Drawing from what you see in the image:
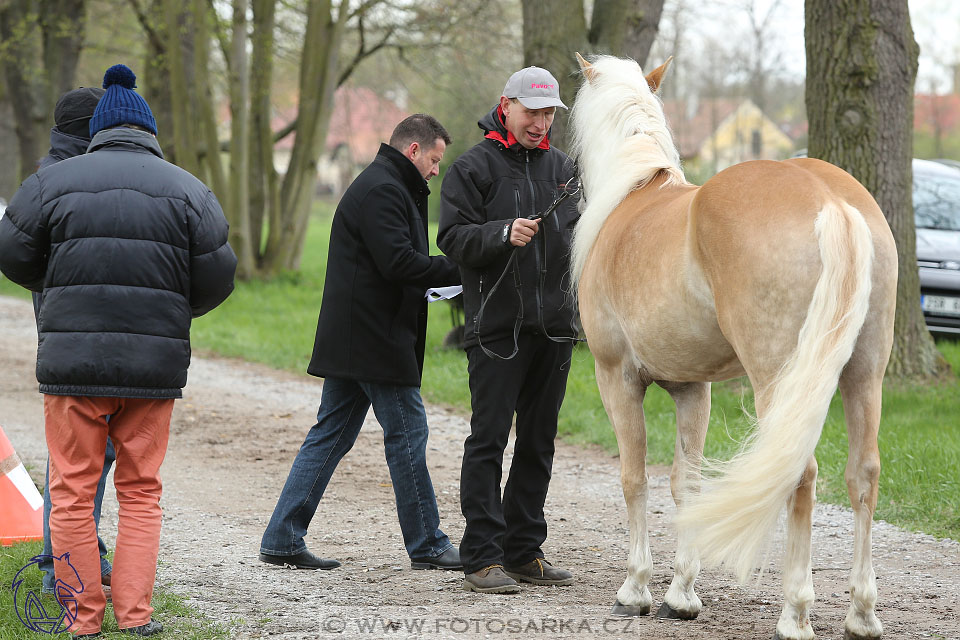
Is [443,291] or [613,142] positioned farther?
[443,291]

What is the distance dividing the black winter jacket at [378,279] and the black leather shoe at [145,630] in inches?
54.7

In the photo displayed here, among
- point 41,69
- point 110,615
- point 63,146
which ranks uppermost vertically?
point 41,69

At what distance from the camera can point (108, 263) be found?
344 centimetres

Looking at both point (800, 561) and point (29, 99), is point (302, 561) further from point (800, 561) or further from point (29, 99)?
point (29, 99)

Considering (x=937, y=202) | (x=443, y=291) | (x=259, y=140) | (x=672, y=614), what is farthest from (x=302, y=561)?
(x=259, y=140)

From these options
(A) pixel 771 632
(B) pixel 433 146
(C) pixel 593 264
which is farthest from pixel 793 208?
(B) pixel 433 146

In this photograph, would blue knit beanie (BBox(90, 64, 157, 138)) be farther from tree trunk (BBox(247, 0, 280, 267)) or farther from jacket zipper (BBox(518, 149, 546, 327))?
tree trunk (BBox(247, 0, 280, 267))

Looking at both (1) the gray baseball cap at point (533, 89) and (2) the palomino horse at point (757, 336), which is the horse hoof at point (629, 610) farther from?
(1) the gray baseball cap at point (533, 89)

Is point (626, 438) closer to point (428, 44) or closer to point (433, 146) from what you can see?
point (433, 146)

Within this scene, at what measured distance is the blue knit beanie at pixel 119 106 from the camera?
3660 mm

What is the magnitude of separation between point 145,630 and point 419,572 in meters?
1.42

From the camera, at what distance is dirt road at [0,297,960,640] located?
370 cm

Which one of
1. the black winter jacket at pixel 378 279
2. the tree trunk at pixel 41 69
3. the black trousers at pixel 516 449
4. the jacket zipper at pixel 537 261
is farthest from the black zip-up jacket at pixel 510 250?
the tree trunk at pixel 41 69

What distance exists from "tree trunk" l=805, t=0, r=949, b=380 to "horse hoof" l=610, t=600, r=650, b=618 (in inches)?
205
